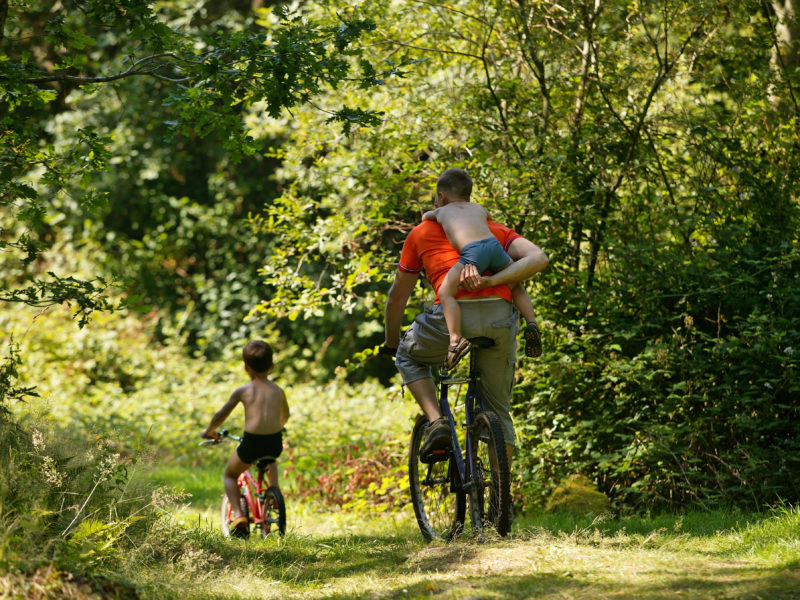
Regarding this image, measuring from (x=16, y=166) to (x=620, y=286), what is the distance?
4.08 meters

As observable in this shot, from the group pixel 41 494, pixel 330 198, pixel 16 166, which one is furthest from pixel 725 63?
pixel 41 494

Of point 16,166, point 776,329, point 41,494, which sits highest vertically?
point 16,166

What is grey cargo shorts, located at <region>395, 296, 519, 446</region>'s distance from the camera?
172 inches

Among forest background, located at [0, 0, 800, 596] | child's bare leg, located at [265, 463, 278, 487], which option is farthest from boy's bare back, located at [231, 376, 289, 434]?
forest background, located at [0, 0, 800, 596]

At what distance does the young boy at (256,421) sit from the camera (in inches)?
224

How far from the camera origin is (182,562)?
417 centimetres

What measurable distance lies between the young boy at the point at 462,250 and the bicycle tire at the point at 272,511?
1.94 m

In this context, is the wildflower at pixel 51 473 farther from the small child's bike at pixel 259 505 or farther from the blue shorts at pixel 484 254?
the blue shorts at pixel 484 254

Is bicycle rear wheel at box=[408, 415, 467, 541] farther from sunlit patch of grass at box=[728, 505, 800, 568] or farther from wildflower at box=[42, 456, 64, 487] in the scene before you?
wildflower at box=[42, 456, 64, 487]

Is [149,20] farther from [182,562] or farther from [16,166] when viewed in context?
[182,562]

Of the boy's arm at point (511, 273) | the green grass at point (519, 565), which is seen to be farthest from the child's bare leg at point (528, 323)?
the green grass at point (519, 565)

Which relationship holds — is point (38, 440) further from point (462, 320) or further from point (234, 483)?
point (462, 320)

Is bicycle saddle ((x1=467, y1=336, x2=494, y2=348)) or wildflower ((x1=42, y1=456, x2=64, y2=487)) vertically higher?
bicycle saddle ((x1=467, y1=336, x2=494, y2=348))

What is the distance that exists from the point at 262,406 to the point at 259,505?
68cm
